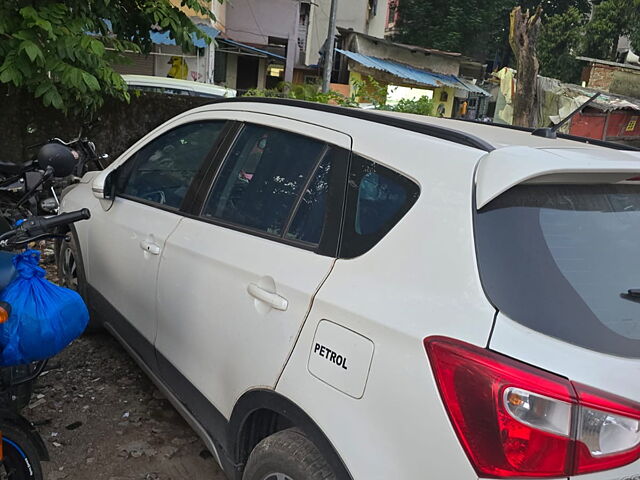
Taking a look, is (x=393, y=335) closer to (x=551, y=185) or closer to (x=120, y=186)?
(x=551, y=185)

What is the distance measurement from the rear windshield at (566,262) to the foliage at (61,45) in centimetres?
429

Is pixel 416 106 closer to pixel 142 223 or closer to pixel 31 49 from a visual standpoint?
pixel 31 49

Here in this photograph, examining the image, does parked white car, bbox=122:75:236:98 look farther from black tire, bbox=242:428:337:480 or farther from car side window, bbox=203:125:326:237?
black tire, bbox=242:428:337:480

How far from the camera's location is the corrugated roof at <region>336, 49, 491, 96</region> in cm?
2094

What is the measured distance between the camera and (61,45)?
15.6ft

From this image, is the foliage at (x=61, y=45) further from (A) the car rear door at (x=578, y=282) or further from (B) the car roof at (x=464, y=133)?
(A) the car rear door at (x=578, y=282)

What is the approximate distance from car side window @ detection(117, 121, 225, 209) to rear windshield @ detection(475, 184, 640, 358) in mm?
1616

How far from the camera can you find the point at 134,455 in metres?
2.81

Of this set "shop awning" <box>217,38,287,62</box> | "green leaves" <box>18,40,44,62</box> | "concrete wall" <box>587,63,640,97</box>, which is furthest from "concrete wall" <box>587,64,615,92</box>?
"green leaves" <box>18,40,44,62</box>

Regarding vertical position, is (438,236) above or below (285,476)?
above

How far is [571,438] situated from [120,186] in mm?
2769

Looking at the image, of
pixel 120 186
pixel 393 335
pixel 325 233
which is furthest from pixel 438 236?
pixel 120 186

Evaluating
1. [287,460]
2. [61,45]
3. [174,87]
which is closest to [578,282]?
[287,460]

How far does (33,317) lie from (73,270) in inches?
80.4
